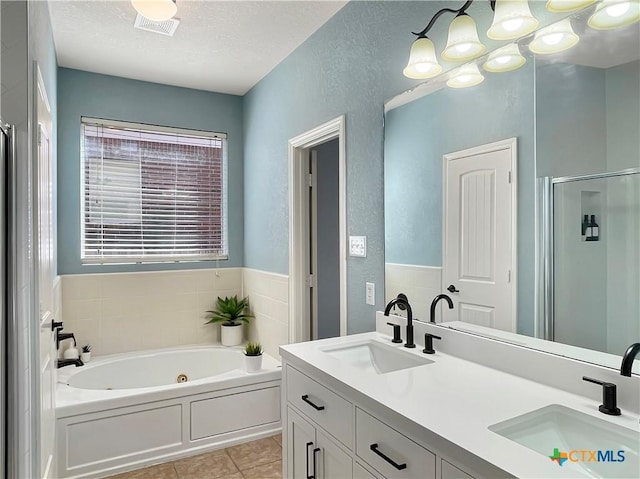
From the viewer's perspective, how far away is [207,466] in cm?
261

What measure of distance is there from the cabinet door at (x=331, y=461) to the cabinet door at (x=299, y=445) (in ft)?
0.13

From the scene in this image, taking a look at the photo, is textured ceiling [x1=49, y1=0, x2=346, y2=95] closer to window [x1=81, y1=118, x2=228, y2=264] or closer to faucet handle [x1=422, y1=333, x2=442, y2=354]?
window [x1=81, y1=118, x2=228, y2=264]

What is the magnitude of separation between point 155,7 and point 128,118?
1.55 metres

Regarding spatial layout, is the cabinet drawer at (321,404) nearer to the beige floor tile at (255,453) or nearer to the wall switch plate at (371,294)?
the wall switch plate at (371,294)

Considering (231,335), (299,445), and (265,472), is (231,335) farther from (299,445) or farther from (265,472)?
(299,445)

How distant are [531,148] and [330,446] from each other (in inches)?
49.4

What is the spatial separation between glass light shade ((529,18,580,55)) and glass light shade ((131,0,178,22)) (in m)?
1.80

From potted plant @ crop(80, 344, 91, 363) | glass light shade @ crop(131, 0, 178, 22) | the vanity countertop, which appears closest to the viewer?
the vanity countertop

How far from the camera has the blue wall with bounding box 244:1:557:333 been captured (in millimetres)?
2062

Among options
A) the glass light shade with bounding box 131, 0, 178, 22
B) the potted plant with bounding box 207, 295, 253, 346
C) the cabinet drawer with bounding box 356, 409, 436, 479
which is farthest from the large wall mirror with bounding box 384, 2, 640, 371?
the potted plant with bounding box 207, 295, 253, 346

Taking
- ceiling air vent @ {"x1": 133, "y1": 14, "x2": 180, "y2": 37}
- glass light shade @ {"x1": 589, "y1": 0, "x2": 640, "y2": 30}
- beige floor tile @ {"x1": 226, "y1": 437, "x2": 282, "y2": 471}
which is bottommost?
beige floor tile @ {"x1": 226, "y1": 437, "x2": 282, "y2": 471}

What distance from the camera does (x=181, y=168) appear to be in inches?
152

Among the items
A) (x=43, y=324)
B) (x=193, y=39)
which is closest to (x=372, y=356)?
(x=43, y=324)

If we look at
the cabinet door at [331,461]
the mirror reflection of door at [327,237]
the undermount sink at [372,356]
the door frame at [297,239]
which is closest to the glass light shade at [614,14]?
the undermount sink at [372,356]
